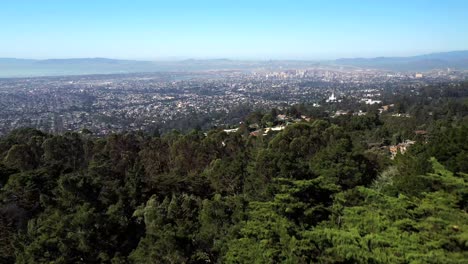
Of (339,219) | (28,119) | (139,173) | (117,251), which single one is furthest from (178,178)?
(28,119)

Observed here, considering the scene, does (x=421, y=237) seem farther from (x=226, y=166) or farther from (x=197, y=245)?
(x=226, y=166)

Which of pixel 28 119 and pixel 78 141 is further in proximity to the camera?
pixel 28 119

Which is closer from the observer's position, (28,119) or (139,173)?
(139,173)

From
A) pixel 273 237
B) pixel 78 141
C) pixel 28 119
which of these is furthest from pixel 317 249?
pixel 28 119

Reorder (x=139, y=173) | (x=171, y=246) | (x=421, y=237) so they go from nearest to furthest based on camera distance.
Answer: (x=421, y=237) → (x=171, y=246) → (x=139, y=173)

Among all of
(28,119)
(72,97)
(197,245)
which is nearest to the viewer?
(197,245)

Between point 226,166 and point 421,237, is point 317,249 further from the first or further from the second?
point 226,166

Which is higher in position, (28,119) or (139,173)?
(139,173)

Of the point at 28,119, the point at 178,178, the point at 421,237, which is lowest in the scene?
the point at 28,119

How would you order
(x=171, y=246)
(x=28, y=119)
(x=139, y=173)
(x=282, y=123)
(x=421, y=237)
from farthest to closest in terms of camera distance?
(x=28, y=119) < (x=282, y=123) < (x=139, y=173) < (x=171, y=246) < (x=421, y=237)
